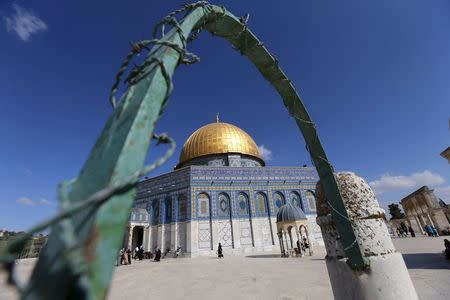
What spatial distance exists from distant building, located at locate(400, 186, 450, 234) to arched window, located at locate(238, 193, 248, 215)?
1506cm

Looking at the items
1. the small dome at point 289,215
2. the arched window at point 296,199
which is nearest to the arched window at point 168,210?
the small dome at point 289,215

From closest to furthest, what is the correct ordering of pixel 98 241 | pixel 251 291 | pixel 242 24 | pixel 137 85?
pixel 98 241 < pixel 137 85 < pixel 242 24 < pixel 251 291

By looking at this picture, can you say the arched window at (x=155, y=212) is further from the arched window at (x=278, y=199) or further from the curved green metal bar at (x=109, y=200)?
the curved green metal bar at (x=109, y=200)

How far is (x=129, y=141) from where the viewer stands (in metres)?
0.81

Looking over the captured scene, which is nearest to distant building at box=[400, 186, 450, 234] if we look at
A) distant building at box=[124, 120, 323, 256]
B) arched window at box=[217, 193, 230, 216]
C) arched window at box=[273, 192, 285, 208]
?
distant building at box=[124, 120, 323, 256]

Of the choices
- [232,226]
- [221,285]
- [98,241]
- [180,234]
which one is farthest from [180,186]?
[98,241]

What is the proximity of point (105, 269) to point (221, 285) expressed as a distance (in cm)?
614

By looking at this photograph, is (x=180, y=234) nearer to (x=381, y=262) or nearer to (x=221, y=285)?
(x=221, y=285)

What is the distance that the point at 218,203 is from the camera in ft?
65.0

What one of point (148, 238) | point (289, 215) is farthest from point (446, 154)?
point (148, 238)

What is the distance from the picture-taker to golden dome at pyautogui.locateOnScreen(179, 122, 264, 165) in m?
23.7

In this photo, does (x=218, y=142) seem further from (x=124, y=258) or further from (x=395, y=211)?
(x=395, y=211)

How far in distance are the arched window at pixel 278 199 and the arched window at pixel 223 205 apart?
4312 millimetres

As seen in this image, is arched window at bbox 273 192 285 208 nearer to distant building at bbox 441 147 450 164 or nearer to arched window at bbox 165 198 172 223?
arched window at bbox 165 198 172 223
